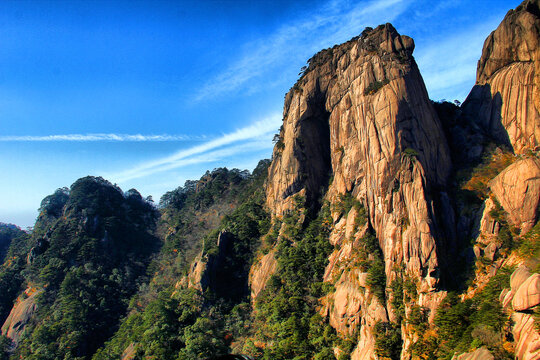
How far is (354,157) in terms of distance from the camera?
146ft

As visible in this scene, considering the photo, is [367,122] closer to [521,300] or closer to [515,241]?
[515,241]

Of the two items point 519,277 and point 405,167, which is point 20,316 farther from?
point 519,277

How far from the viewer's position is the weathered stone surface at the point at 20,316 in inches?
2233

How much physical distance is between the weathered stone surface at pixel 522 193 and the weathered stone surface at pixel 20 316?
71562 mm

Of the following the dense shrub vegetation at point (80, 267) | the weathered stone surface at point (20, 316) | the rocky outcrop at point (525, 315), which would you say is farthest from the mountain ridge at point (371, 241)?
the dense shrub vegetation at point (80, 267)

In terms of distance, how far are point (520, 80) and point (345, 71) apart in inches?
815

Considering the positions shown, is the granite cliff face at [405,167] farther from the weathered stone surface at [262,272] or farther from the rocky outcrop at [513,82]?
the weathered stone surface at [262,272]

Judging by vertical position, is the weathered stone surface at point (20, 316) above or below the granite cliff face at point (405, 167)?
below

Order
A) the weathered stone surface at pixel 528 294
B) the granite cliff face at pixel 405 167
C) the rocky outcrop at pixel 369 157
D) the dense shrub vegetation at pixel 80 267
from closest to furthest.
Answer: the weathered stone surface at pixel 528 294, the granite cliff face at pixel 405 167, the rocky outcrop at pixel 369 157, the dense shrub vegetation at pixel 80 267

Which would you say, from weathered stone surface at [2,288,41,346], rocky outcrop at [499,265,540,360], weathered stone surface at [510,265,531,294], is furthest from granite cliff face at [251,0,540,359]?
weathered stone surface at [2,288,41,346]

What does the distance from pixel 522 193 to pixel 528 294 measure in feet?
39.8

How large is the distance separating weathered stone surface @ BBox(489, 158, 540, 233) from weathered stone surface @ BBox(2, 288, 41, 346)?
71.6 meters

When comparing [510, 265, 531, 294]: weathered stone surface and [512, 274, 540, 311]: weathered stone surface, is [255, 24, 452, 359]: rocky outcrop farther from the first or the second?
[512, 274, 540, 311]: weathered stone surface

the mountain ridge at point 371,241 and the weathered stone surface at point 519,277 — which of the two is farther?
the mountain ridge at point 371,241
